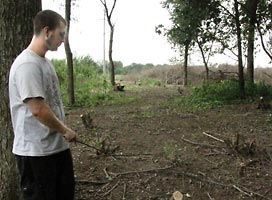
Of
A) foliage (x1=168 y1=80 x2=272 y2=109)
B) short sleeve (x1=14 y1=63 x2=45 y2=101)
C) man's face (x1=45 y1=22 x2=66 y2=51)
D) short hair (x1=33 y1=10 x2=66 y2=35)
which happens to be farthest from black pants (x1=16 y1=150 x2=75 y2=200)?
foliage (x1=168 y1=80 x2=272 y2=109)

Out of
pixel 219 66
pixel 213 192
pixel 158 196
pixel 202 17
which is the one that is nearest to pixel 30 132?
pixel 158 196

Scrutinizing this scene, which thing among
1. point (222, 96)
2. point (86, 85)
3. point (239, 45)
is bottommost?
point (222, 96)

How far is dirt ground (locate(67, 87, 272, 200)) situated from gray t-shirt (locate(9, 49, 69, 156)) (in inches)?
65.3

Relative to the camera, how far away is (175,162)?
15.9ft

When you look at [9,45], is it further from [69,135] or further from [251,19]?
[251,19]

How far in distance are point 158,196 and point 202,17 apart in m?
8.06

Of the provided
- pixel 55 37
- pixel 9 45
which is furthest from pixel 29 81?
pixel 9 45

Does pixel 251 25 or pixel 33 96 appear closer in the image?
pixel 33 96

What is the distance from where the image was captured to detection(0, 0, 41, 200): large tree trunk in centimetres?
359

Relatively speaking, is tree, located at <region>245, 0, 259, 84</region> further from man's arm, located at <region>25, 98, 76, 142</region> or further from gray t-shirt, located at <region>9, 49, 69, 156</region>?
man's arm, located at <region>25, 98, 76, 142</region>

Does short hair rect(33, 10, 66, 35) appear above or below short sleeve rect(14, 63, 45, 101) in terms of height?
above

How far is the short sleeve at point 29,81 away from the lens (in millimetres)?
2529

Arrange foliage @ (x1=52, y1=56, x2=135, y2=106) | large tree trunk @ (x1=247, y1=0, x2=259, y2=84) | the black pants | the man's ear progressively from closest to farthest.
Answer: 1. the man's ear
2. the black pants
3. large tree trunk @ (x1=247, y1=0, x2=259, y2=84)
4. foliage @ (x1=52, y1=56, x2=135, y2=106)

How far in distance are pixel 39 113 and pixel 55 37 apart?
22.0 inches
